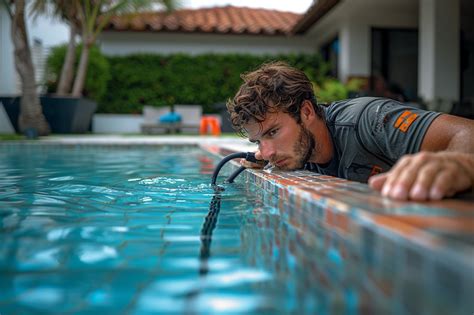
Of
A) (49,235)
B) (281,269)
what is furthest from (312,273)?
(49,235)

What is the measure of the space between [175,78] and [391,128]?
13837 mm

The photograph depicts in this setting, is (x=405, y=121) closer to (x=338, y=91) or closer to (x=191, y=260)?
(x=191, y=260)

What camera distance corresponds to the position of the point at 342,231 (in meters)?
1.56

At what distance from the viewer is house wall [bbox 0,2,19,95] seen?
1358 cm

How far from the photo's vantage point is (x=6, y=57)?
549 inches

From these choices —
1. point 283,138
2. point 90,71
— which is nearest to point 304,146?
point 283,138

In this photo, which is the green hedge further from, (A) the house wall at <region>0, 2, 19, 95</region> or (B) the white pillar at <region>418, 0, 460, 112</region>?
(B) the white pillar at <region>418, 0, 460, 112</region>

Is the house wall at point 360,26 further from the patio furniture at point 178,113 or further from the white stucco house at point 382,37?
the patio furniture at point 178,113

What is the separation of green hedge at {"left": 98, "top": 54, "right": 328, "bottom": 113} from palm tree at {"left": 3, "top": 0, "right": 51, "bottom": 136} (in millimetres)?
4671

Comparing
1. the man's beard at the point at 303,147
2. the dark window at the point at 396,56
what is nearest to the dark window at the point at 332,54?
the dark window at the point at 396,56

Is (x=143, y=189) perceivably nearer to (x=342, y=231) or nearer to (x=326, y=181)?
(x=326, y=181)

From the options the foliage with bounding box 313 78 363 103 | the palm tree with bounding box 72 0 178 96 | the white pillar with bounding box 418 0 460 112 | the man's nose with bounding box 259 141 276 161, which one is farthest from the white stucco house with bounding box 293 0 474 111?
the man's nose with bounding box 259 141 276 161

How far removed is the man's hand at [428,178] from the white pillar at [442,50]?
9.05 m

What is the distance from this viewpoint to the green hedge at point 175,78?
15484mm
